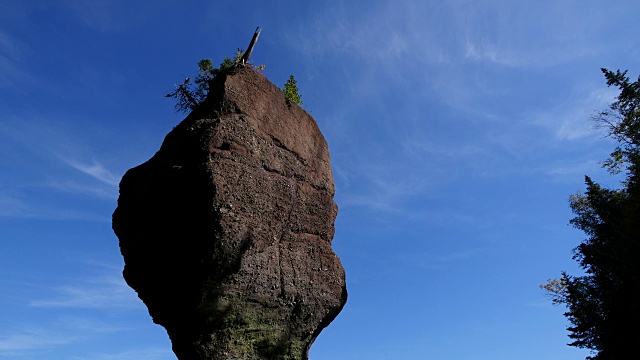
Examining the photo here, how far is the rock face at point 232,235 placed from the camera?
22.4ft

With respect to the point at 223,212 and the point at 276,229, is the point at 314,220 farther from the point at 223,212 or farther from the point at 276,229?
the point at 223,212

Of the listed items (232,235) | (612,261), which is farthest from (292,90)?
(612,261)

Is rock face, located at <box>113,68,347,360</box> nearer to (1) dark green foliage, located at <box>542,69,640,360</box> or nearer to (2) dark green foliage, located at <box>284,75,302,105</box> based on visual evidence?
(2) dark green foliage, located at <box>284,75,302,105</box>

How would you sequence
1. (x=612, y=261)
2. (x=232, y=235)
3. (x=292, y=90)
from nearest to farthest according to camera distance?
(x=232, y=235) → (x=292, y=90) → (x=612, y=261)

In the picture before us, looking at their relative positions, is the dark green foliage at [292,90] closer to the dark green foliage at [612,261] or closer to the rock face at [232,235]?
the rock face at [232,235]

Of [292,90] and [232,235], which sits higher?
[292,90]

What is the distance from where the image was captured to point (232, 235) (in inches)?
272

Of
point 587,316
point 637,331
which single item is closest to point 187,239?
point 637,331

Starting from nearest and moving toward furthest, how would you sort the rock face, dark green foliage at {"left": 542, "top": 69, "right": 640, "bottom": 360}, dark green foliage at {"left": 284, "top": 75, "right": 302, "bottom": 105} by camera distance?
1. the rock face
2. dark green foliage at {"left": 284, "top": 75, "right": 302, "bottom": 105}
3. dark green foliage at {"left": 542, "top": 69, "right": 640, "bottom": 360}

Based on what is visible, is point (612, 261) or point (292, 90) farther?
point (612, 261)

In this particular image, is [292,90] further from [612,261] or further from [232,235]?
[612,261]

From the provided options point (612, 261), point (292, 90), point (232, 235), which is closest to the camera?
point (232, 235)

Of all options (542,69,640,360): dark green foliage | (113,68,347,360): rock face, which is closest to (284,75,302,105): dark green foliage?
(113,68,347,360): rock face

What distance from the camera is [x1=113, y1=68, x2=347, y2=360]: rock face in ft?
22.4
